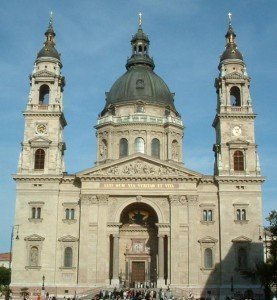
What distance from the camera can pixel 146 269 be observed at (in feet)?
201

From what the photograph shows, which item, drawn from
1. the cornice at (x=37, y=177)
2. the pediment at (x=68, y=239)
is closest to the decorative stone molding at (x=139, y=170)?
the cornice at (x=37, y=177)

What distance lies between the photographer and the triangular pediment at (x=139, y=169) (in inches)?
2322

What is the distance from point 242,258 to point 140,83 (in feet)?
91.7

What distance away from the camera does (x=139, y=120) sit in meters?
70.0

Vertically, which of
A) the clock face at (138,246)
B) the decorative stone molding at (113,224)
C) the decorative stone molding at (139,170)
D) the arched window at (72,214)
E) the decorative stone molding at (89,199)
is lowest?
the clock face at (138,246)

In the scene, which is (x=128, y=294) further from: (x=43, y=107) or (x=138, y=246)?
(x=43, y=107)

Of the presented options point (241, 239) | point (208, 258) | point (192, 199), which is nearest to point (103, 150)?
point (192, 199)

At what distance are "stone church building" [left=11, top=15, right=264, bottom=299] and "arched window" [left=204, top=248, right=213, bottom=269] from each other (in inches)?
4.1

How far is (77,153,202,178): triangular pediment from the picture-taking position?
59.0 metres

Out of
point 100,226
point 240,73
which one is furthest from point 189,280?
point 240,73

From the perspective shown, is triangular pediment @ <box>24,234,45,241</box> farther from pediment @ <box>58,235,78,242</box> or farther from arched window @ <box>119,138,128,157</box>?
arched window @ <box>119,138,128,157</box>

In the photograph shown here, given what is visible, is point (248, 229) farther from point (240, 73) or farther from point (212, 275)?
point (240, 73)

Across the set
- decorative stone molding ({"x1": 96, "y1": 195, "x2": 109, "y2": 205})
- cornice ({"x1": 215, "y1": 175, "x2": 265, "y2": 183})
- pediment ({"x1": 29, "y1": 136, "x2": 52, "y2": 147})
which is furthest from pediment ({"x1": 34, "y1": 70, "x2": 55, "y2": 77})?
cornice ({"x1": 215, "y1": 175, "x2": 265, "y2": 183})

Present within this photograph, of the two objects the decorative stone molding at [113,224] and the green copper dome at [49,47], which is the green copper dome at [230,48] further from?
the decorative stone molding at [113,224]
